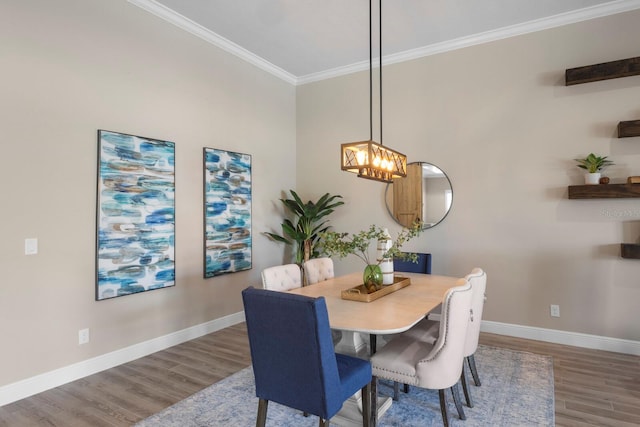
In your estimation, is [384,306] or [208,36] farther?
[208,36]

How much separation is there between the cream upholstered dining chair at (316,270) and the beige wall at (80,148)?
1363 millimetres

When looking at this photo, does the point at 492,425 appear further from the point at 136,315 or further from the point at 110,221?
the point at 110,221

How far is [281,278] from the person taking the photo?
300 cm

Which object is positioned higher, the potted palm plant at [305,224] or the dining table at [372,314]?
the potted palm plant at [305,224]

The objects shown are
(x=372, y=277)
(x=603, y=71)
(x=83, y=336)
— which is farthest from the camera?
(x=603, y=71)

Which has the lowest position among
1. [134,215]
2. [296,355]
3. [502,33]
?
[296,355]

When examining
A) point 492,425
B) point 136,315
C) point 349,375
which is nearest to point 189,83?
point 136,315

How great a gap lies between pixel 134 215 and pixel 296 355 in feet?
7.77

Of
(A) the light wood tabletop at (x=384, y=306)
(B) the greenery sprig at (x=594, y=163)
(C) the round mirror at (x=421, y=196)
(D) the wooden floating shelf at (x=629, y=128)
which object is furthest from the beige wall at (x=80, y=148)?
(D) the wooden floating shelf at (x=629, y=128)

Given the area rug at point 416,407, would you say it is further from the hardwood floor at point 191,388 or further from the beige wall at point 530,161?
the beige wall at point 530,161

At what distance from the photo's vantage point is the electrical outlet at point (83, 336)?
3.08 m

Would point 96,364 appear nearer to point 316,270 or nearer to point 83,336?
point 83,336

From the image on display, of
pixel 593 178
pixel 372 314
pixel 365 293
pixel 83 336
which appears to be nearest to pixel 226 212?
pixel 83 336

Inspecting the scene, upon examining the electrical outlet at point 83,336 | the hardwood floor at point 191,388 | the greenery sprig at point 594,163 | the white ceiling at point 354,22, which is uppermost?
the white ceiling at point 354,22
